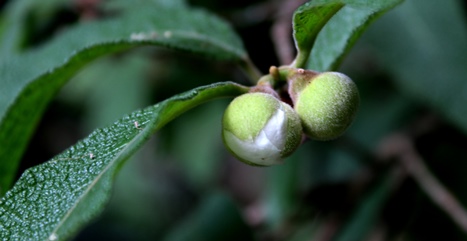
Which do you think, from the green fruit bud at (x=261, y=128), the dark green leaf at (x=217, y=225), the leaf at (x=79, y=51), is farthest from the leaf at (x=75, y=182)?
the dark green leaf at (x=217, y=225)

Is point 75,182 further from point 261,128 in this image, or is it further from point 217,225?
point 217,225

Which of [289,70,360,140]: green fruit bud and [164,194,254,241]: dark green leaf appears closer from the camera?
[289,70,360,140]: green fruit bud

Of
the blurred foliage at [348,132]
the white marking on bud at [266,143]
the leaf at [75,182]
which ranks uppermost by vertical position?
the leaf at [75,182]

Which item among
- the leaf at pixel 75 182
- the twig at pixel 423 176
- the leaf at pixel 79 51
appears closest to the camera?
the leaf at pixel 75 182

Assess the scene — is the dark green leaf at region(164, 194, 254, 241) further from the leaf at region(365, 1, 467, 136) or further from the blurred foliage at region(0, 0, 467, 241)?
the leaf at region(365, 1, 467, 136)

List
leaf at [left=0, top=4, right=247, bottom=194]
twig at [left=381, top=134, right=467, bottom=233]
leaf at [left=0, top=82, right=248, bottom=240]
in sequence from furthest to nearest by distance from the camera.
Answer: twig at [left=381, top=134, right=467, bottom=233], leaf at [left=0, top=4, right=247, bottom=194], leaf at [left=0, top=82, right=248, bottom=240]

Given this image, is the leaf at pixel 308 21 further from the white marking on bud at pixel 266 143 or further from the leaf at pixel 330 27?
the white marking on bud at pixel 266 143

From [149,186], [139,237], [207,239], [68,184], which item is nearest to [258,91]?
[68,184]

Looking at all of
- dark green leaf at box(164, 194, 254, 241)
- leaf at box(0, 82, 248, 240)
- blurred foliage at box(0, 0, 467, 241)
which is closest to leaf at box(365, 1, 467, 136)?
blurred foliage at box(0, 0, 467, 241)

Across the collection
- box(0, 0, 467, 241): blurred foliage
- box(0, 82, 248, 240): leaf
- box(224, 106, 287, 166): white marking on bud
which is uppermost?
box(0, 82, 248, 240): leaf
